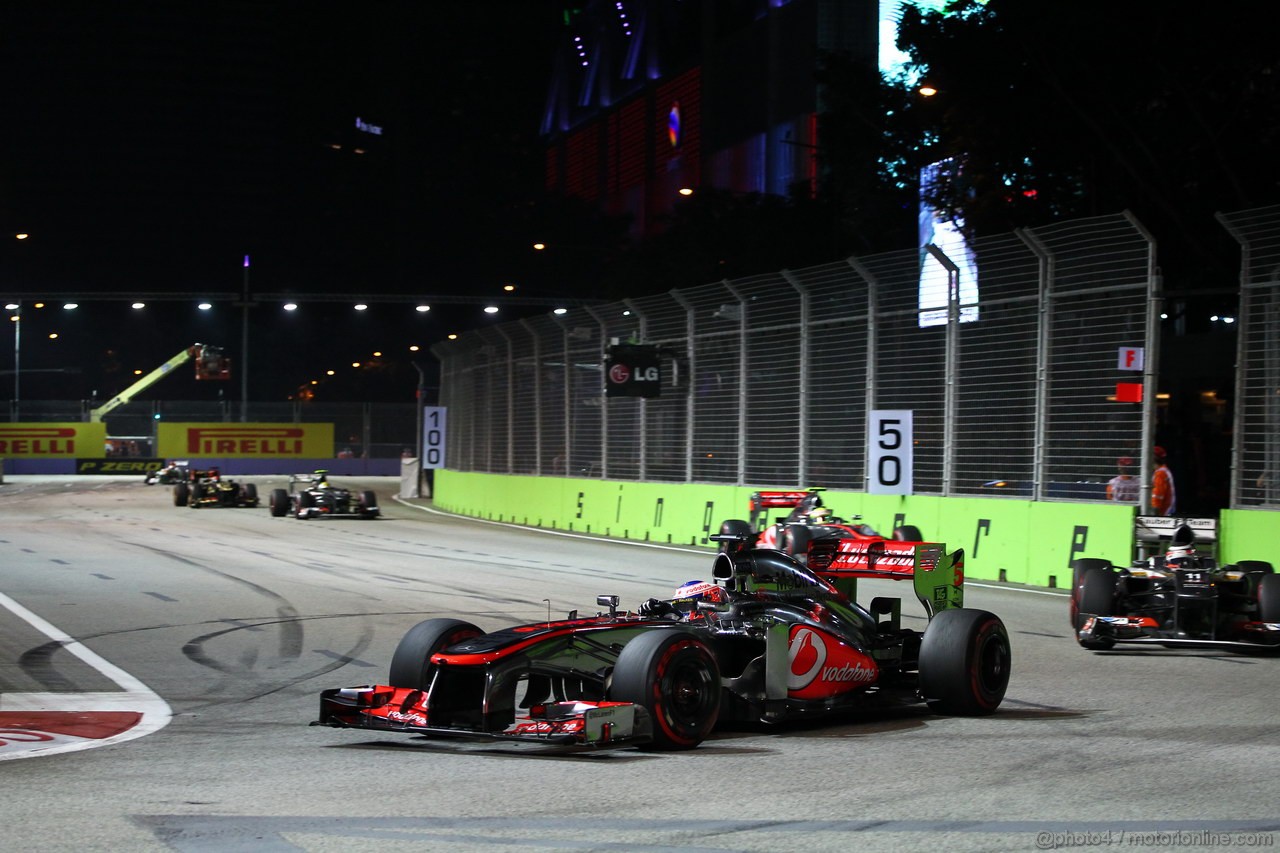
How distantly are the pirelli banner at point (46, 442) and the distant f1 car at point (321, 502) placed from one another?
3891 centimetres

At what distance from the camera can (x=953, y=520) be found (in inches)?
803

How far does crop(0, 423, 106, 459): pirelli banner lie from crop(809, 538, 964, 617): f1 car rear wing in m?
66.1

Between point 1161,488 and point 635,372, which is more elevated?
point 635,372

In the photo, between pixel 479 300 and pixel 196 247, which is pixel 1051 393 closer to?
pixel 479 300

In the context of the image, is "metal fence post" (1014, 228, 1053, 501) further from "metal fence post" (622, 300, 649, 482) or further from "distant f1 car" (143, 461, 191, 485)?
"distant f1 car" (143, 461, 191, 485)

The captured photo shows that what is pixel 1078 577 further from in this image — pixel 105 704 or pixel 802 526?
pixel 105 704

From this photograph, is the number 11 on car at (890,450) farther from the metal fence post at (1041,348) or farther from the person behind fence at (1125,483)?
the person behind fence at (1125,483)

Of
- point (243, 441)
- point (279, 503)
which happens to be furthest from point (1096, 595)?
point (243, 441)

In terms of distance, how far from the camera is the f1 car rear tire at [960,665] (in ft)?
28.7

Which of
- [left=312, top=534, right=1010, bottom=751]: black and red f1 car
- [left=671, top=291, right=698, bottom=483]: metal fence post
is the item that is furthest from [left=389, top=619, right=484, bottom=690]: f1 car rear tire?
[left=671, top=291, right=698, bottom=483]: metal fence post

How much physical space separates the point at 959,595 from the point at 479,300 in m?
53.6

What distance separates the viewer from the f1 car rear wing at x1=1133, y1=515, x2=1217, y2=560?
13.2 m

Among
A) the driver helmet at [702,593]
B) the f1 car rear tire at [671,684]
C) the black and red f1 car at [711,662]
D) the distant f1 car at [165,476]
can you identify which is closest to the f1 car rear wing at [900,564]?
the black and red f1 car at [711,662]

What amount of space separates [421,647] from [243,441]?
2548 inches
